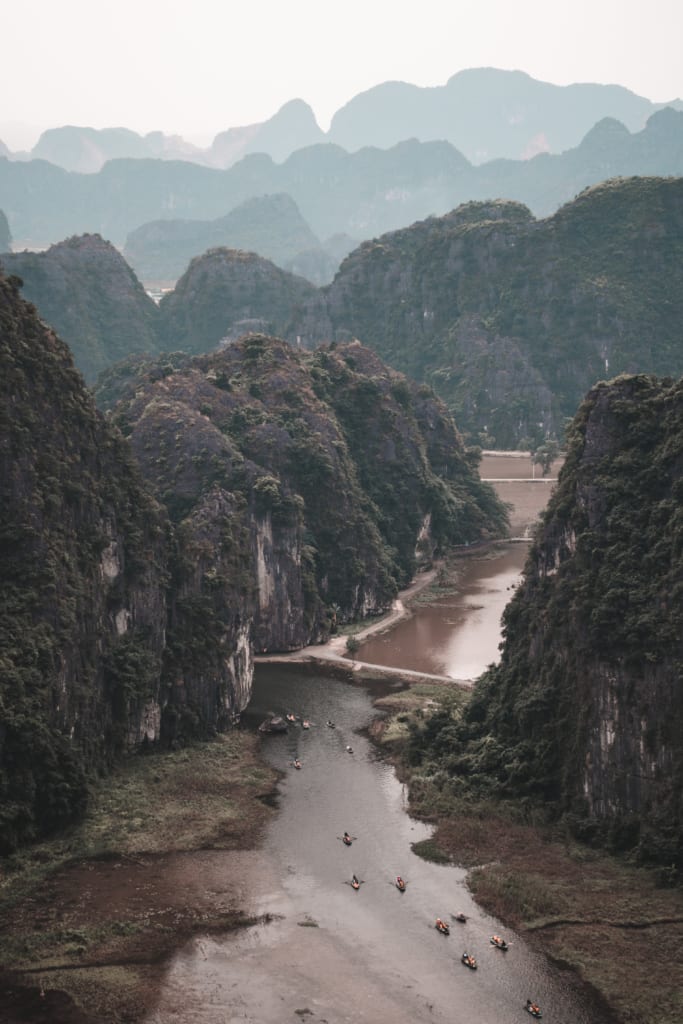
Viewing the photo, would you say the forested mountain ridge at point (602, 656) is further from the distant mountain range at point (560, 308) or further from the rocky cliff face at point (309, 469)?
the distant mountain range at point (560, 308)

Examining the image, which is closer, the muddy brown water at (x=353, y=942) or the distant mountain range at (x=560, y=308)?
the muddy brown water at (x=353, y=942)

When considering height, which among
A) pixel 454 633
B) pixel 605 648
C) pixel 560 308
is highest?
pixel 560 308

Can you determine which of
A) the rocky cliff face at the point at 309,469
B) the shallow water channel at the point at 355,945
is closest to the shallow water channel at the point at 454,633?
the rocky cliff face at the point at 309,469

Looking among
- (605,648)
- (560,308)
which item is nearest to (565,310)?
(560,308)

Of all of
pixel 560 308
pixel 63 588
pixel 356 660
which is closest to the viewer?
pixel 63 588

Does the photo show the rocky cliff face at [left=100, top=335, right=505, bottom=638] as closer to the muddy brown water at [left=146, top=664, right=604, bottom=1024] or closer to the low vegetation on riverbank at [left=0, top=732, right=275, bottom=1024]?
the low vegetation on riverbank at [left=0, top=732, right=275, bottom=1024]

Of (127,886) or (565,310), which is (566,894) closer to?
(127,886)
